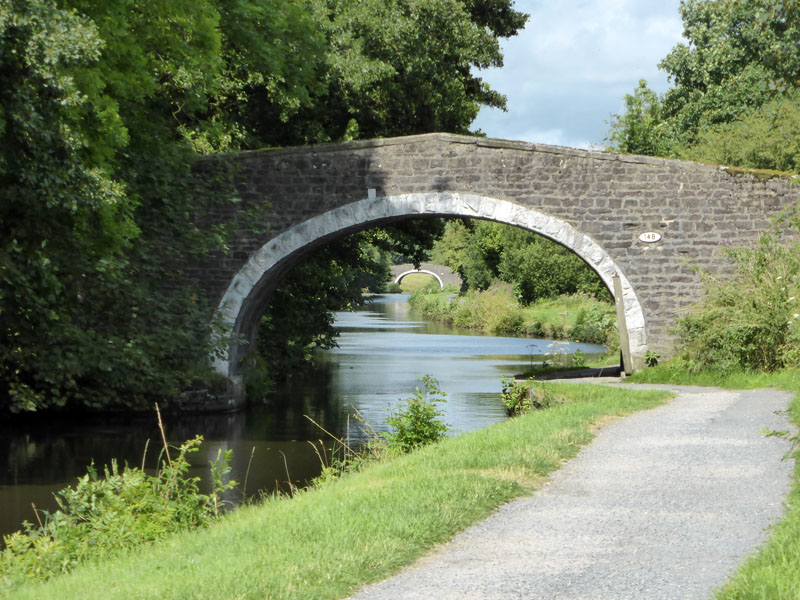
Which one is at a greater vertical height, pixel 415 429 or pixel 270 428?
pixel 415 429

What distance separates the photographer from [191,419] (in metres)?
14.3

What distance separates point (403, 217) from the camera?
14891 mm

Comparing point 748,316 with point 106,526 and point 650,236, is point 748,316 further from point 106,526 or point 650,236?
point 106,526

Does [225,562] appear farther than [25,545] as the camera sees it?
No

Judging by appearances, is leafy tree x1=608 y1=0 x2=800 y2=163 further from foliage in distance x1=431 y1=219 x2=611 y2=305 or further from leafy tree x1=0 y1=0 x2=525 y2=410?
leafy tree x1=0 y1=0 x2=525 y2=410

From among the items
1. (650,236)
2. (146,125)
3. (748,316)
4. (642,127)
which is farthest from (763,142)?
(146,125)

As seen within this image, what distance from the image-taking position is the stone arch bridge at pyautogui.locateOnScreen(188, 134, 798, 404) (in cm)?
1420

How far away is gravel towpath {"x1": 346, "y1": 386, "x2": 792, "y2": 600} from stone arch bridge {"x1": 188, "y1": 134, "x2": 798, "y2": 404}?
261 inches

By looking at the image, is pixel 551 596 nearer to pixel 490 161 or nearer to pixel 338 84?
pixel 490 161

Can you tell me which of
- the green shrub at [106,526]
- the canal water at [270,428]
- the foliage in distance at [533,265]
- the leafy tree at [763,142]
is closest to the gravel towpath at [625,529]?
the green shrub at [106,526]

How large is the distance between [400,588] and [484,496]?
5.35 feet

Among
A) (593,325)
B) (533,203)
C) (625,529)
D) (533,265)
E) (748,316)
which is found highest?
(533,265)

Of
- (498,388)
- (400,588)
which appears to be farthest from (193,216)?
(400,588)

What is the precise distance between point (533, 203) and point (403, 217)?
1915 mm
